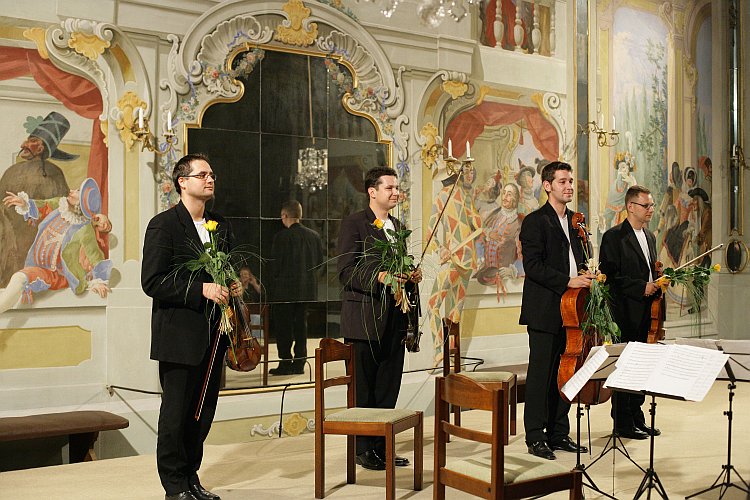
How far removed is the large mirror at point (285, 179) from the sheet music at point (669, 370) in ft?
12.5

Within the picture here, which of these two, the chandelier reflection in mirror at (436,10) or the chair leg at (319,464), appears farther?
the chandelier reflection in mirror at (436,10)

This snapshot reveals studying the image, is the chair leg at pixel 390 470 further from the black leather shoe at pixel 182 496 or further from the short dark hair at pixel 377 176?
the short dark hair at pixel 377 176

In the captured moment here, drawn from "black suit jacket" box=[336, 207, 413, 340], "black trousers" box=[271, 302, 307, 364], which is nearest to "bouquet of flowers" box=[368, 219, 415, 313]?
"black suit jacket" box=[336, 207, 413, 340]

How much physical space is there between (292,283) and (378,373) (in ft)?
7.38

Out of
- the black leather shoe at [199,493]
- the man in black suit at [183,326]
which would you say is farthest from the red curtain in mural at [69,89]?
the black leather shoe at [199,493]

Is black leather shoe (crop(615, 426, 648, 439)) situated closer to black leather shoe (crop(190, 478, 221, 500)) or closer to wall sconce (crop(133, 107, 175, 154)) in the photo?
black leather shoe (crop(190, 478, 221, 500))

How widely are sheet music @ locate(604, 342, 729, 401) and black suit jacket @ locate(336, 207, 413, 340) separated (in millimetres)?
1651

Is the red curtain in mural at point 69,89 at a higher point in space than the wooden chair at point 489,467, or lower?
higher

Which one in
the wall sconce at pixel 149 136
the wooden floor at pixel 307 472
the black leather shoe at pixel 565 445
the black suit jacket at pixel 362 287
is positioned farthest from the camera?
the wall sconce at pixel 149 136

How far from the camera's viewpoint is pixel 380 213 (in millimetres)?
5383

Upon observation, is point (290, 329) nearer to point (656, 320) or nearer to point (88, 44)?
point (88, 44)

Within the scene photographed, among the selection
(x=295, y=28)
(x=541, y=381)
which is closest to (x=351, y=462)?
(x=541, y=381)

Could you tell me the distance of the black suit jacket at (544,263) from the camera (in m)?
5.65

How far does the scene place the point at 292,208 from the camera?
7383 millimetres
